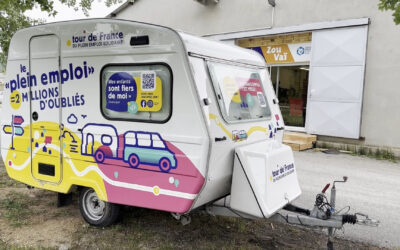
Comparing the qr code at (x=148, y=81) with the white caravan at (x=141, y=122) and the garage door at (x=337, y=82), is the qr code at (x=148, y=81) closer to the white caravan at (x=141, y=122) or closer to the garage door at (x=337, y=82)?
the white caravan at (x=141, y=122)

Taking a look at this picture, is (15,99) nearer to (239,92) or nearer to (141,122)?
(141,122)

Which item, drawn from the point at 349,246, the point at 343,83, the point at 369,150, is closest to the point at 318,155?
the point at 369,150

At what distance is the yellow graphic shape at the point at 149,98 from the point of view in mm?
3498

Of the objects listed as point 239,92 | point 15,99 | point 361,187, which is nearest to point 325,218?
point 239,92

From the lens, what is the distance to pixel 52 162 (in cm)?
422

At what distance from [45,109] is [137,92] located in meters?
1.40

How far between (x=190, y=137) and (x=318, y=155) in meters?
6.78

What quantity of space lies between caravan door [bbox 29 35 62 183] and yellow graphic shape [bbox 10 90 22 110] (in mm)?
247

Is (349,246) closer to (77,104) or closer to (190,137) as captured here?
(190,137)

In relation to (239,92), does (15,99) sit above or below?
below

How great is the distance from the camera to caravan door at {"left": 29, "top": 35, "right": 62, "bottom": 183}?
13.8ft

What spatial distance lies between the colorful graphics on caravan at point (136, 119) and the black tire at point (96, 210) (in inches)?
0.5

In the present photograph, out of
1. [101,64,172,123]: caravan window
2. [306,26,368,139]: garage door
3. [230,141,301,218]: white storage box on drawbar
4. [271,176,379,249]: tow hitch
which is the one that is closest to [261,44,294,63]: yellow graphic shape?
[306,26,368,139]: garage door

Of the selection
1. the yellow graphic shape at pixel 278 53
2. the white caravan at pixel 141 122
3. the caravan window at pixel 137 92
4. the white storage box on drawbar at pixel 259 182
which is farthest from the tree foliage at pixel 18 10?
the yellow graphic shape at pixel 278 53
